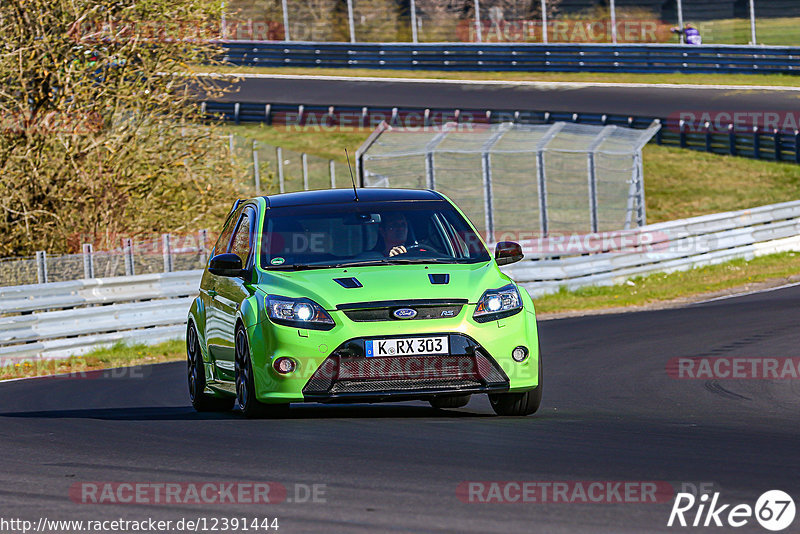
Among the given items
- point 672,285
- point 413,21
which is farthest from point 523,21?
point 672,285

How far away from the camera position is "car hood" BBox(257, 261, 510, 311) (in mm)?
8789

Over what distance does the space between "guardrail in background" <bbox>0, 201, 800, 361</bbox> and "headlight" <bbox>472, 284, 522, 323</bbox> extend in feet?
30.5

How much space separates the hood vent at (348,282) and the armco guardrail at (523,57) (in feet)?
118

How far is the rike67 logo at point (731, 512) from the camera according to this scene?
5.54 m

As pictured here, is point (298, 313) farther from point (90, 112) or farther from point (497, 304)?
point (90, 112)

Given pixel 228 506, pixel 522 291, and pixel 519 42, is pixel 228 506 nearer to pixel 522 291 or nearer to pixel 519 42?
pixel 522 291

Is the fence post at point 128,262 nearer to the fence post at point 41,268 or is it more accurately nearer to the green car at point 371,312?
the fence post at point 41,268

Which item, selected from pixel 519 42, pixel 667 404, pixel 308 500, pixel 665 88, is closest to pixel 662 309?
pixel 667 404

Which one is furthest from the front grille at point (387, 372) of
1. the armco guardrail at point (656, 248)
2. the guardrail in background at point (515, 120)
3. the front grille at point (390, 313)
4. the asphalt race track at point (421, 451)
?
the guardrail in background at point (515, 120)

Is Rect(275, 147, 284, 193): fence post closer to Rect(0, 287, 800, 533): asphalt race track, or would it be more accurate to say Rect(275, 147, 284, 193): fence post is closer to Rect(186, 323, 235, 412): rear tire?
Rect(0, 287, 800, 533): asphalt race track

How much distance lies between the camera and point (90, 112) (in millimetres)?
23094

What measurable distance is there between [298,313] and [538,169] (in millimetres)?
17083

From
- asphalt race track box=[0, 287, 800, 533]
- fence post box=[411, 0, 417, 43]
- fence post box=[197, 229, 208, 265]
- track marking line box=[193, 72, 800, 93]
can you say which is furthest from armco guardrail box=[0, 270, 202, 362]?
fence post box=[411, 0, 417, 43]

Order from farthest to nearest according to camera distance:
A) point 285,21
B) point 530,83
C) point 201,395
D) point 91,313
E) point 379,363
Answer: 1. point 285,21
2. point 530,83
3. point 91,313
4. point 201,395
5. point 379,363
